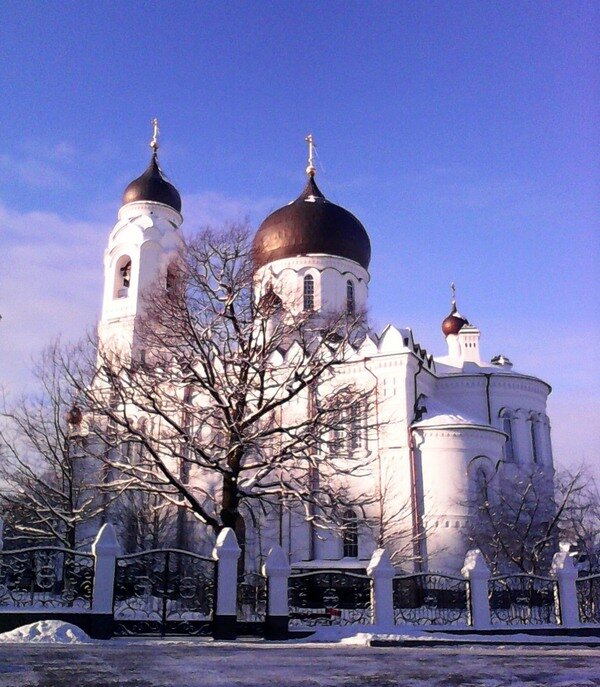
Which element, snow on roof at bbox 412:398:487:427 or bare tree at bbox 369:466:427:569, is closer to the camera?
bare tree at bbox 369:466:427:569

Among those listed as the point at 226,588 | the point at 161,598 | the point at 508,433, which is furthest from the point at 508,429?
the point at 161,598

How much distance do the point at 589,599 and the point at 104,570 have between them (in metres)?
9.13

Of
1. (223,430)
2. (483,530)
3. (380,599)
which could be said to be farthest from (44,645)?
(483,530)

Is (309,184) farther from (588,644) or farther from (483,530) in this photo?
(588,644)

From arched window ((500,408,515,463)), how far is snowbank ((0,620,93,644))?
18749 mm

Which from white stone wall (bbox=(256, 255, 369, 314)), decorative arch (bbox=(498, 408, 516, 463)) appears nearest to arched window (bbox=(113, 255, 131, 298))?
white stone wall (bbox=(256, 255, 369, 314))

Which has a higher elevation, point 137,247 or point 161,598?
point 137,247

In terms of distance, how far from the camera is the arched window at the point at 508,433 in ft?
83.6

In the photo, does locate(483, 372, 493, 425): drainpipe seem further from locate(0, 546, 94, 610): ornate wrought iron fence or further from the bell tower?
locate(0, 546, 94, 610): ornate wrought iron fence

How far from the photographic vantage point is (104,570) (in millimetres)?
10500

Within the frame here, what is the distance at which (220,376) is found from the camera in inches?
620

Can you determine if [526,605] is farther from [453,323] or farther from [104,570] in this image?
[453,323]

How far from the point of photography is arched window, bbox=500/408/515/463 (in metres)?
25.5

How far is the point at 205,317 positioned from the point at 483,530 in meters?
11.5
